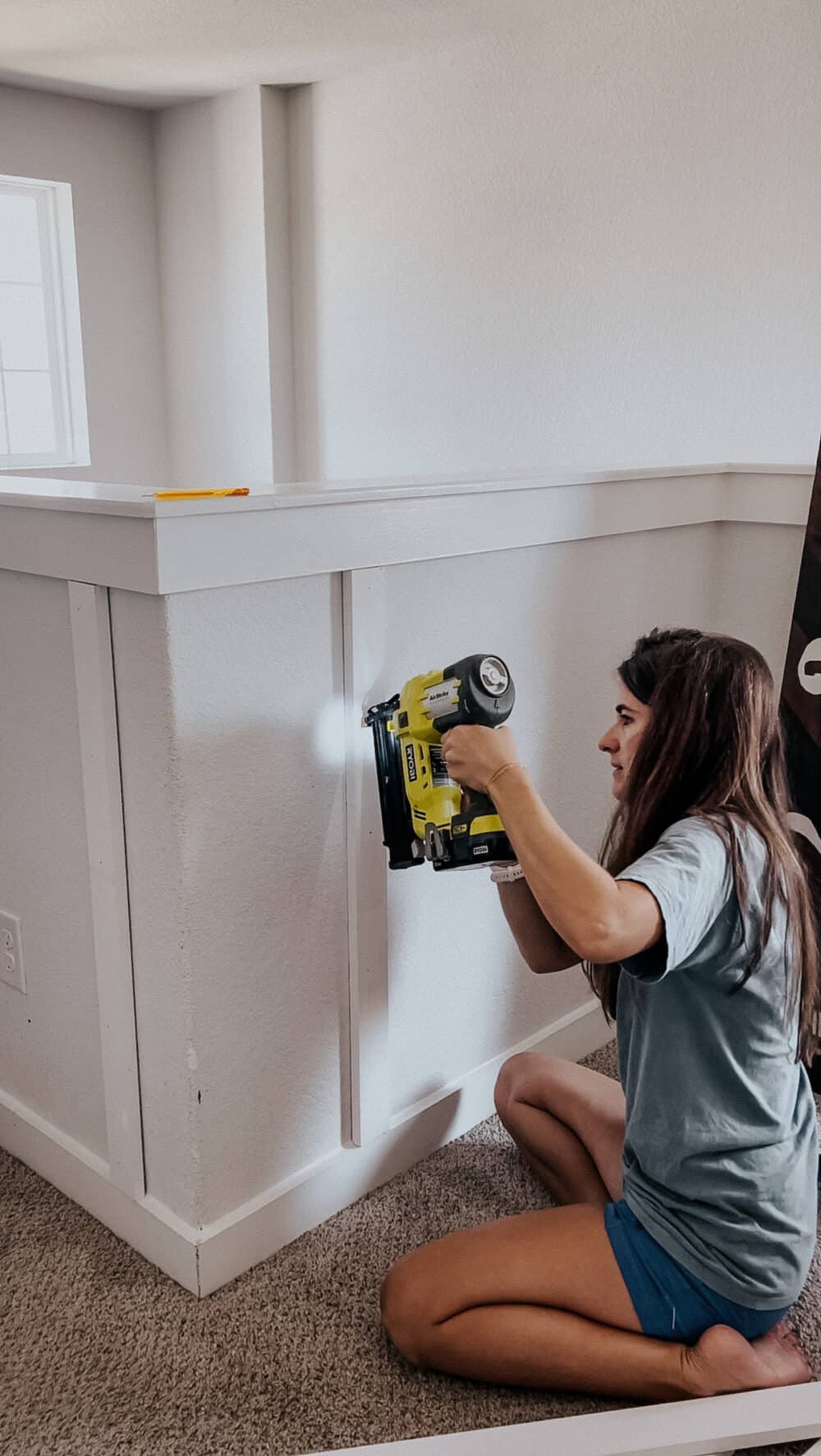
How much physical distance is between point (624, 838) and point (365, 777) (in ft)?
1.25

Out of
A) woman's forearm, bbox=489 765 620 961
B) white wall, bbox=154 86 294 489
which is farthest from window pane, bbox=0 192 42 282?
woman's forearm, bbox=489 765 620 961

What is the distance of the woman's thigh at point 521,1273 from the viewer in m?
1.24

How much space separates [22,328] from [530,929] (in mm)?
→ 4147

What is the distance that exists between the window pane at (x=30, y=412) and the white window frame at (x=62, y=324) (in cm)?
3

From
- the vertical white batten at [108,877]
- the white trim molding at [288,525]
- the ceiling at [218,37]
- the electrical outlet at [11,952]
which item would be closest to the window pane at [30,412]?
the ceiling at [218,37]

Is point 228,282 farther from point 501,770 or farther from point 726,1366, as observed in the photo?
point 726,1366

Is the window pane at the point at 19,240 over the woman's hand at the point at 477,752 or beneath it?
over

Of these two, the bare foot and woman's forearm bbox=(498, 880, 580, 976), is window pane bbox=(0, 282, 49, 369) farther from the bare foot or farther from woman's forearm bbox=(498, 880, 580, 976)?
the bare foot

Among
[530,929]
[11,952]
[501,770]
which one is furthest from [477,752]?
[11,952]

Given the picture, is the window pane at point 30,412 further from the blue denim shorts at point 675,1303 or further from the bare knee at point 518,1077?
the blue denim shorts at point 675,1303

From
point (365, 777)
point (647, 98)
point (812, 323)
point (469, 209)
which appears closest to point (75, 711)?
point (365, 777)

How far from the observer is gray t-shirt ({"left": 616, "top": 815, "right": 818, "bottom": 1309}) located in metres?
1.19

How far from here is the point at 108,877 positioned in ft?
4.58

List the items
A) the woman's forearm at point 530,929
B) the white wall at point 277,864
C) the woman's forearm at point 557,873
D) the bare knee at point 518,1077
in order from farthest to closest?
1. the bare knee at point 518,1077
2. the woman's forearm at point 530,929
3. the white wall at point 277,864
4. the woman's forearm at point 557,873
